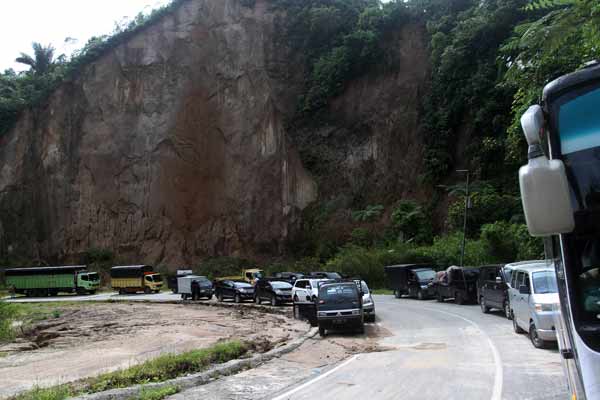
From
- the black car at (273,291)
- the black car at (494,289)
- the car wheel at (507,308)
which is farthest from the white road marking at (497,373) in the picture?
the black car at (273,291)

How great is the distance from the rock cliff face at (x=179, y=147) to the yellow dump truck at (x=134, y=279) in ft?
32.4

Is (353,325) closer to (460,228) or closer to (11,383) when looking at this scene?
(11,383)

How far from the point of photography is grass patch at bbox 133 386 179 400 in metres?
9.23

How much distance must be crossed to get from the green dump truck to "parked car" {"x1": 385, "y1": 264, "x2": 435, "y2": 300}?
98.3 ft

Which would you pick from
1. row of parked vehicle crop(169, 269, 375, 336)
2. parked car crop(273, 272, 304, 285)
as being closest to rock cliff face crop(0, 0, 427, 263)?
row of parked vehicle crop(169, 269, 375, 336)

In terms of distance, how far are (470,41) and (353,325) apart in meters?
36.8

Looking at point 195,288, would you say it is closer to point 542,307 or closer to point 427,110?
point 427,110

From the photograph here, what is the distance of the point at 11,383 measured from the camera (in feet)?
40.5

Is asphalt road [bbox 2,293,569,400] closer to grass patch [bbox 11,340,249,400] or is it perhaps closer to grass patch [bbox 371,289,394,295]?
grass patch [bbox 11,340,249,400]

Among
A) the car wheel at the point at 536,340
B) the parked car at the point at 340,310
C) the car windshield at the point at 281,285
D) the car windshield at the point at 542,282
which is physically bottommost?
the car wheel at the point at 536,340

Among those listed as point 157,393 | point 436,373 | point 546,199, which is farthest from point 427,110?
point 546,199

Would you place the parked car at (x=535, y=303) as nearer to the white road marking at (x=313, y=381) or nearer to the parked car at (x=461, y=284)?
the white road marking at (x=313, y=381)

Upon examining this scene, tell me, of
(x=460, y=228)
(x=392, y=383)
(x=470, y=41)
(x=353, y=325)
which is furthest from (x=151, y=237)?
(x=392, y=383)

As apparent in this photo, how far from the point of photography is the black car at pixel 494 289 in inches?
771
